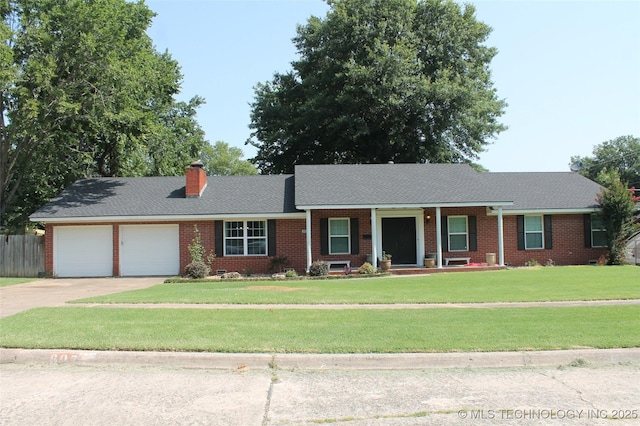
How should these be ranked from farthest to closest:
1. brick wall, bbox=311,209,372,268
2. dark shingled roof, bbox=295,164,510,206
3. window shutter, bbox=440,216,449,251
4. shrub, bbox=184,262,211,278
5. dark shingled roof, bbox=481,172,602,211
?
dark shingled roof, bbox=481,172,602,211 → window shutter, bbox=440,216,449,251 → brick wall, bbox=311,209,372,268 → dark shingled roof, bbox=295,164,510,206 → shrub, bbox=184,262,211,278

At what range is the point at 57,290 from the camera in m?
15.9

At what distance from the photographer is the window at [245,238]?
70.8ft

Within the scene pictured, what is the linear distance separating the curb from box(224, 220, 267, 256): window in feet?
47.3

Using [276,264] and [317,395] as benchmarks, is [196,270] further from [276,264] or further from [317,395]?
[317,395]

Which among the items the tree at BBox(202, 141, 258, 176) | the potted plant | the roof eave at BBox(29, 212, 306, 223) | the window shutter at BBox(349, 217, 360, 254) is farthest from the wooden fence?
the tree at BBox(202, 141, 258, 176)

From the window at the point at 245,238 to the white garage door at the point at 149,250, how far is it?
2.15 metres

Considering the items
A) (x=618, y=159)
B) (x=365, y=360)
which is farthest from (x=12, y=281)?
(x=618, y=159)

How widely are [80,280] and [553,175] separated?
76.2 ft

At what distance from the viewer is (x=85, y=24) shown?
21.1 meters

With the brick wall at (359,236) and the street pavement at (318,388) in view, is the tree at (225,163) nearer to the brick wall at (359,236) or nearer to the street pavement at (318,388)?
the brick wall at (359,236)

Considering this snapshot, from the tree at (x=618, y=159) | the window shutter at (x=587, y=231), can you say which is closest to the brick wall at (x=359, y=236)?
the window shutter at (x=587, y=231)

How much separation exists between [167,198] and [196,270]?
4.57 metres

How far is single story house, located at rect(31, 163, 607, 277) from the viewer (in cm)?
2120

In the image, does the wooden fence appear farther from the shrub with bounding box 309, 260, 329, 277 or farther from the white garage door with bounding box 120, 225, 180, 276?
the shrub with bounding box 309, 260, 329, 277
